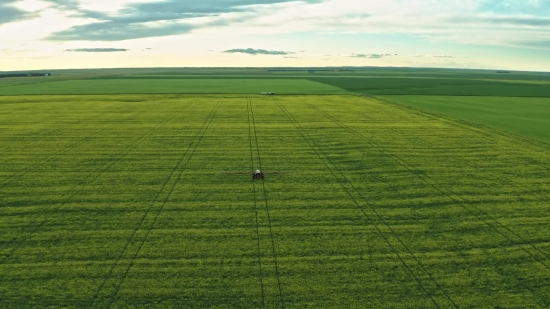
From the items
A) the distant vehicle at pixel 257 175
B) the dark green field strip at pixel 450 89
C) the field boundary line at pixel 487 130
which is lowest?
the distant vehicle at pixel 257 175

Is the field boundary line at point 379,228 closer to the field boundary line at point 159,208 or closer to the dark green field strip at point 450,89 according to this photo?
the field boundary line at point 159,208

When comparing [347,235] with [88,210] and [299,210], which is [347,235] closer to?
[299,210]

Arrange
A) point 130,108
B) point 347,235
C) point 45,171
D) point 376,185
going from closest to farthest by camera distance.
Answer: point 347,235, point 376,185, point 45,171, point 130,108

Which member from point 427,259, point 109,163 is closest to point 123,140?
point 109,163

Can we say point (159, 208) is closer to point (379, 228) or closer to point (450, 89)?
point (379, 228)

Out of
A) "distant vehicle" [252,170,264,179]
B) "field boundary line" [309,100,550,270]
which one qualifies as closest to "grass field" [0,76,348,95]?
"field boundary line" [309,100,550,270]

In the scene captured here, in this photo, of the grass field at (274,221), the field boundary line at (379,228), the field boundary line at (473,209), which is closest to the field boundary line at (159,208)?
the grass field at (274,221)

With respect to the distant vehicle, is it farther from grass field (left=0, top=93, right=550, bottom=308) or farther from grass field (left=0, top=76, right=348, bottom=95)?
grass field (left=0, top=76, right=348, bottom=95)

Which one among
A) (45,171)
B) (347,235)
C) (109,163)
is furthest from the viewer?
(109,163)
